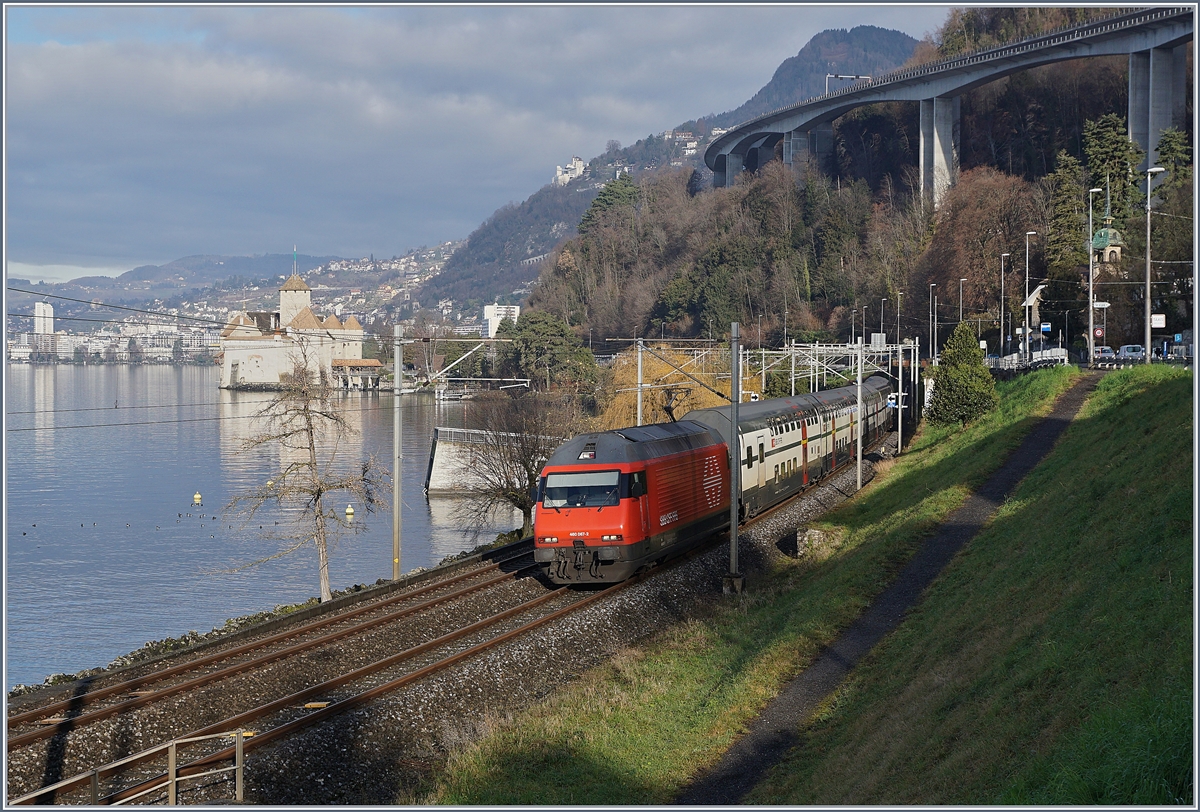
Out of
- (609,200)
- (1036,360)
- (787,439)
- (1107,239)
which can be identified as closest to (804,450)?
(787,439)

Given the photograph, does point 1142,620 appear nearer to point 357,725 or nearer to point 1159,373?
point 357,725

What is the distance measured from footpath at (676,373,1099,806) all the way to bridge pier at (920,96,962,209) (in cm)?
8590

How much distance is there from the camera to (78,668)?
103ft

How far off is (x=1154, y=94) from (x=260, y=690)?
88.5 m

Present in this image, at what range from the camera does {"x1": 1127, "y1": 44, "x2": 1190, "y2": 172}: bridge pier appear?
3270 inches

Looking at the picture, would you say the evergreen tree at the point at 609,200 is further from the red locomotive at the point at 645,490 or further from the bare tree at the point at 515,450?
the red locomotive at the point at 645,490

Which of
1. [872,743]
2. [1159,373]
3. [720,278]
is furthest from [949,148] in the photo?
[872,743]

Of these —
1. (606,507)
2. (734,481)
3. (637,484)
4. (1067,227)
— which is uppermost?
(1067,227)

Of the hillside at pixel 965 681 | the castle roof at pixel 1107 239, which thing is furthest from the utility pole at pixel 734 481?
the castle roof at pixel 1107 239

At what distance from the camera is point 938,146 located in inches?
4473

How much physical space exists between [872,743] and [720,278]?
4606 inches

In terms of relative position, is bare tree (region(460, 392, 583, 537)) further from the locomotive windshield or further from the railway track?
the railway track

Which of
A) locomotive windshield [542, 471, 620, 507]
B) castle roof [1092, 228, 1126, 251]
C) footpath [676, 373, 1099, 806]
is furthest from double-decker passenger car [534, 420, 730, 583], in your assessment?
castle roof [1092, 228, 1126, 251]

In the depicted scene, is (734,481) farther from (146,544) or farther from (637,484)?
(146,544)
